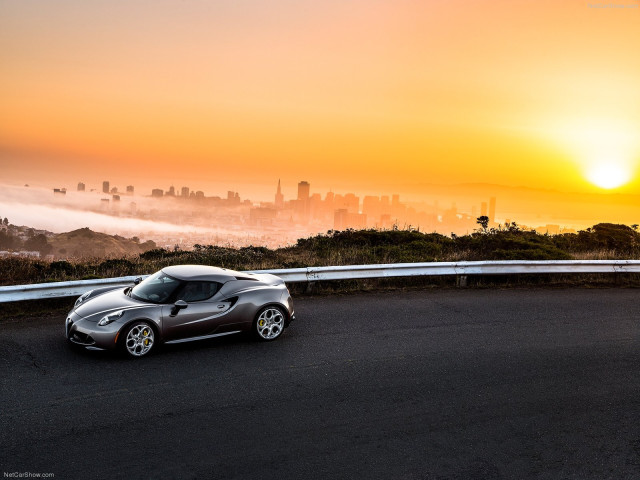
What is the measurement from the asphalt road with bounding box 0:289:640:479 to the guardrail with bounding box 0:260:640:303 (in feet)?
2.25

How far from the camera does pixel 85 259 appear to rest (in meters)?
16.0

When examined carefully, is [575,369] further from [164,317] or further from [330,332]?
[164,317]

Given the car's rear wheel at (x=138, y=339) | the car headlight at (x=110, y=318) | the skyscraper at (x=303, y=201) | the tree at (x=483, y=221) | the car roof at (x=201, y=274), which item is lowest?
the car's rear wheel at (x=138, y=339)

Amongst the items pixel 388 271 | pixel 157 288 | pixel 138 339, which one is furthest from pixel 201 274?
pixel 388 271

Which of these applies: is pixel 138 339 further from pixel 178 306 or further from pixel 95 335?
pixel 178 306

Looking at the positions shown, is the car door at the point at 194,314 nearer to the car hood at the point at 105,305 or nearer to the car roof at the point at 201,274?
the car roof at the point at 201,274

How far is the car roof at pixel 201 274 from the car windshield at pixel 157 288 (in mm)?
109

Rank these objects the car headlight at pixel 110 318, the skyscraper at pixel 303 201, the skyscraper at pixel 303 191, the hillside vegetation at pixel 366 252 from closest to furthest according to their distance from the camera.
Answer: the car headlight at pixel 110 318
the hillside vegetation at pixel 366 252
the skyscraper at pixel 303 201
the skyscraper at pixel 303 191

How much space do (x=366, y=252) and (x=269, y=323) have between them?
759 cm

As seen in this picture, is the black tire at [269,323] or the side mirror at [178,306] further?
the black tire at [269,323]

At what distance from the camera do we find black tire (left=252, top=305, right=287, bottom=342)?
366 inches

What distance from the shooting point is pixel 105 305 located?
877cm

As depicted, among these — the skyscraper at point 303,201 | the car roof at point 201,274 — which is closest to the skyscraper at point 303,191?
the skyscraper at point 303,201

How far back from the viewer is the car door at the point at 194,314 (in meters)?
8.65
